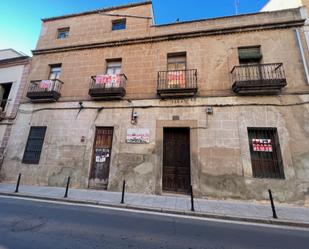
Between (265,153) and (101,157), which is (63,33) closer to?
(101,157)

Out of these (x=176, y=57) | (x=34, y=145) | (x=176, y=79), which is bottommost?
(x=34, y=145)

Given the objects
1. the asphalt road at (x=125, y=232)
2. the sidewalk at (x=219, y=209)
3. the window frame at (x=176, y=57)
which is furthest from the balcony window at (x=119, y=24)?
the asphalt road at (x=125, y=232)

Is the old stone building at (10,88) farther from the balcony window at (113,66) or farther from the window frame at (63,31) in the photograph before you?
the balcony window at (113,66)

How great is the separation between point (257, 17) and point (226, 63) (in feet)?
10.8

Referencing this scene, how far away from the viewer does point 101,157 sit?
884 cm

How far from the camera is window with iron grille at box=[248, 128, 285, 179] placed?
720cm

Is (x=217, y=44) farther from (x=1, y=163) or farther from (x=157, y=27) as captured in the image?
(x=1, y=163)

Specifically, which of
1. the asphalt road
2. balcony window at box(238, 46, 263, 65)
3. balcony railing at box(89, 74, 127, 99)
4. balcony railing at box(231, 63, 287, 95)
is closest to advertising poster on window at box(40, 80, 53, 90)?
balcony railing at box(89, 74, 127, 99)

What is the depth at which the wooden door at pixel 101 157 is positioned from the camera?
8500 mm

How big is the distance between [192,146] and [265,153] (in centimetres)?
332

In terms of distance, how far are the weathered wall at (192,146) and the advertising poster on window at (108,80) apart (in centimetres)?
119

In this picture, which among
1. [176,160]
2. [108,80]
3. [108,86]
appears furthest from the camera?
[108,80]

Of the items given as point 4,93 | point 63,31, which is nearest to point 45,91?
point 4,93

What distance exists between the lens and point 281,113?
7.55m
